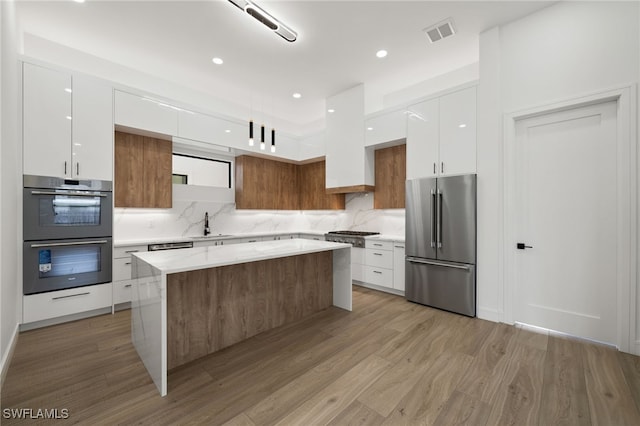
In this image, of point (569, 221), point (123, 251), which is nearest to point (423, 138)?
point (569, 221)

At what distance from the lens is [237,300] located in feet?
8.77

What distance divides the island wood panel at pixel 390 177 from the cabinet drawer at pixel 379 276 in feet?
3.51

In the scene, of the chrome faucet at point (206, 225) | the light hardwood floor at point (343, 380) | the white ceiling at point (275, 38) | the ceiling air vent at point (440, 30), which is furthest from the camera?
the chrome faucet at point (206, 225)

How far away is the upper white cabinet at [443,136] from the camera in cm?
335

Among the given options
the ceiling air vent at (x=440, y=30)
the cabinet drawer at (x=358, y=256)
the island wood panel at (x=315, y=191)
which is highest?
the ceiling air vent at (x=440, y=30)

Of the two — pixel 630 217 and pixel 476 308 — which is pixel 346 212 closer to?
pixel 476 308

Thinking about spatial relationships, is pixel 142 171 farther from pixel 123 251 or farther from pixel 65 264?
pixel 65 264

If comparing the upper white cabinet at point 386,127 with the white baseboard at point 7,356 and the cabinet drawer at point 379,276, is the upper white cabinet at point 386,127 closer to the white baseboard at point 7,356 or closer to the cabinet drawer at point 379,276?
the cabinet drawer at point 379,276

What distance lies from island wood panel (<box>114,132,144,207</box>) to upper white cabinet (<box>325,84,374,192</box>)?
9.84 ft

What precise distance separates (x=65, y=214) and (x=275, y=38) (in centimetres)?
315

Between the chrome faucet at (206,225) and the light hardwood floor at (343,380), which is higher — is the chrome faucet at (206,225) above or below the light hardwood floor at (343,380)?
above

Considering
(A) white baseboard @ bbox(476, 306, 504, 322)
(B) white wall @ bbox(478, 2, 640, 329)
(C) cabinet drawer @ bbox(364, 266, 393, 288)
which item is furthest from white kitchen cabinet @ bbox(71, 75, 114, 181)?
(A) white baseboard @ bbox(476, 306, 504, 322)

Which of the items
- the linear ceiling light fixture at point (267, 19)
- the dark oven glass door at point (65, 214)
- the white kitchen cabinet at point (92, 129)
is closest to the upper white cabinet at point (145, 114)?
the white kitchen cabinet at point (92, 129)

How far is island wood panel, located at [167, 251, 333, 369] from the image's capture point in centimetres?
229
